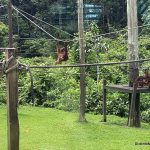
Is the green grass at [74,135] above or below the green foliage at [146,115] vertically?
above

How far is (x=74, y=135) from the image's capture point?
10.1m

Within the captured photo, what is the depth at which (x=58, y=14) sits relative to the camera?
34031mm

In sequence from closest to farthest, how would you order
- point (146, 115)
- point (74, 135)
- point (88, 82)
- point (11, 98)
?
point (11, 98) → point (74, 135) → point (146, 115) → point (88, 82)

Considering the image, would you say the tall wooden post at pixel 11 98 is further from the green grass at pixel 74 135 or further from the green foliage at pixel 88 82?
the green foliage at pixel 88 82

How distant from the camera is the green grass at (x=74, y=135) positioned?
29.2ft

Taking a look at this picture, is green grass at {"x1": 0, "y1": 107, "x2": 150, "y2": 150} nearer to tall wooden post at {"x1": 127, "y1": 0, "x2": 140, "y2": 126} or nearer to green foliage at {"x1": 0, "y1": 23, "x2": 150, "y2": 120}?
tall wooden post at {"x1": 127, "y1": 0, "x2": 140, "y2": 126}

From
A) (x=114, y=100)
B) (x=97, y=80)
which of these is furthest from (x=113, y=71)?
(x=114, y=100)

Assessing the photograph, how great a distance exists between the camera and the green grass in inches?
351

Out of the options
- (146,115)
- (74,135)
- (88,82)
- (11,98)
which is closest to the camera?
(11,98)

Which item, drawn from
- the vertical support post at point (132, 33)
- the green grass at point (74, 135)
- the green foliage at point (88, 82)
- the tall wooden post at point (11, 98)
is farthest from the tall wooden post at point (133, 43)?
the tall wooden post at point (11, 98)

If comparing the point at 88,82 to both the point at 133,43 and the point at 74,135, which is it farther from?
the point at 74,135

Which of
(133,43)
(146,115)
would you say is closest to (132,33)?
(133,43)

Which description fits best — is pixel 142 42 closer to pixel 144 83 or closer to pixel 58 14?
pixel 144 83

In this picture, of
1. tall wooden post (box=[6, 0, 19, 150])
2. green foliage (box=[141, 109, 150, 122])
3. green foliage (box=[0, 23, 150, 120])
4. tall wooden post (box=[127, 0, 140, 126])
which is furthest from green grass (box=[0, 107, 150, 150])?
tall wooden post (box=[6, 0, 19, 150])
